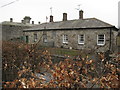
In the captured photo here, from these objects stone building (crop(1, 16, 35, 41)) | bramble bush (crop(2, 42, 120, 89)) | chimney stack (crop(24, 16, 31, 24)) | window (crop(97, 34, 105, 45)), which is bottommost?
bramble bush (crop(2, 42, 120, 89))

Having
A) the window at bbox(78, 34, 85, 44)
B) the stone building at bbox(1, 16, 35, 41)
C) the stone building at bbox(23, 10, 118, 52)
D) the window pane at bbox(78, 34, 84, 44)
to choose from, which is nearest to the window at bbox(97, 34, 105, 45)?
the stone building at bbox(23, 10, 118, 52)

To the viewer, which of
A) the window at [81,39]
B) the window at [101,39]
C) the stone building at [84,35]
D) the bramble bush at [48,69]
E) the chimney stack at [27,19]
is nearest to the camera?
the bramble bush at [48,69]

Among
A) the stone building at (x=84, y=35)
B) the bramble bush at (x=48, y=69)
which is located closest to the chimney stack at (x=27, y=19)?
the stone building at (x=84, y=35)

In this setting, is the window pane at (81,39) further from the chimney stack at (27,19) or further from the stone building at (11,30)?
the chimney stack at (27,19)

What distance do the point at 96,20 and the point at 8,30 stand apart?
2103 centimetres

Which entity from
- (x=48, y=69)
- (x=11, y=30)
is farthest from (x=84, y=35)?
(x=11, y=30)

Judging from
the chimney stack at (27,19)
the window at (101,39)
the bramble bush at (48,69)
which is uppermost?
the chimney stack at (27,19)

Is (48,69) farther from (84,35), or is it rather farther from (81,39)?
(81,39)

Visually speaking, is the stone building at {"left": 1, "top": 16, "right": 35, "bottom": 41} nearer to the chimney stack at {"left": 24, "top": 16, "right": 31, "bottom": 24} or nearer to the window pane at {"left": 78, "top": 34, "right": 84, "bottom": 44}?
the chimney stack at {"left": 24, "top": 16, "right": 31, "bottom": 24}

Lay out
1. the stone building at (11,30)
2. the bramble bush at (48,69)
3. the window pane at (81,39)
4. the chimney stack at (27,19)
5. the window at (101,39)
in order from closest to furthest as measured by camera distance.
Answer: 1. the bramble bush at (48,69)
2. the window at (101,39)
3. the window pane at (81,39)
4. the stone building at (11,30)
5. the chimney stack at (27,19)

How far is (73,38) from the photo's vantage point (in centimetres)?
2044

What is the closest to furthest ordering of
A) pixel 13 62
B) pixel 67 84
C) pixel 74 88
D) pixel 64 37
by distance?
1. pixel 67 84
2. pixel 74 88
3. pixel 13 62
4. pixel 64 37

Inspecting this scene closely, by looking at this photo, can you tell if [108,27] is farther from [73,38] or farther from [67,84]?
[67,84]

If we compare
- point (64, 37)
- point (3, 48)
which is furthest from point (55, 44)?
point (3, 48)
